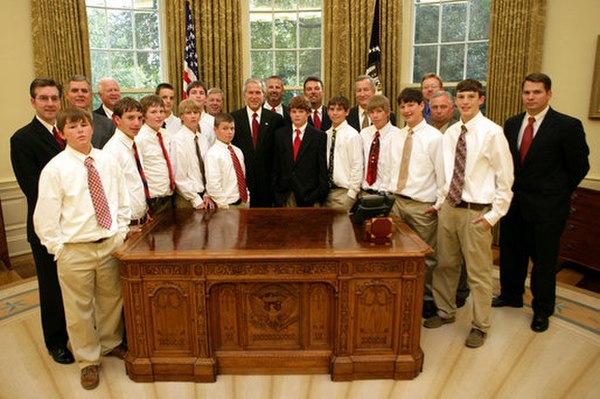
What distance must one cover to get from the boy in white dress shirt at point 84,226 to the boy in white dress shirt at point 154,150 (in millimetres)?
558

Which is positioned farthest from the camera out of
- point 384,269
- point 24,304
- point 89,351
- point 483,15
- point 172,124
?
point 483,15

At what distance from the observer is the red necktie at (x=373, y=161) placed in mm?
3510

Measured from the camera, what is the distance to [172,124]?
4.46m

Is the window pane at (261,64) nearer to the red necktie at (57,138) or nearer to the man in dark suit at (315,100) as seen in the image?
the man in dark suit at (315,100)

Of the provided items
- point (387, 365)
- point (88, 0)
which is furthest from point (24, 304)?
point (88, 0)

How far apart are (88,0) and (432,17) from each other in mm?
4307

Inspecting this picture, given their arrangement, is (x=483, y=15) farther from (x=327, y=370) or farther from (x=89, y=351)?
(x=89, y=351)

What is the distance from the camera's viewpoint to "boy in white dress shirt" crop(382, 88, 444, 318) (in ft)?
10.4

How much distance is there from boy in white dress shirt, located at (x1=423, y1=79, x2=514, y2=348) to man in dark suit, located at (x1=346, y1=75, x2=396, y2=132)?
1161 mm

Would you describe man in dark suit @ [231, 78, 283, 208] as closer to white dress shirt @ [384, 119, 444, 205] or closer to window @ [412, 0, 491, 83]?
white dress shirt @ [384, 119, 444, 205]

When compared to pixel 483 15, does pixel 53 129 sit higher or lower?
lower

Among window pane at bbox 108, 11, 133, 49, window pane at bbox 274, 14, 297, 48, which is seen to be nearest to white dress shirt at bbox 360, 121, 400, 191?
window pane at bbox 274, 14, 297, 48

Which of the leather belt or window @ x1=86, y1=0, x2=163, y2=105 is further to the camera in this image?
window @ x1=86, y1=0, x2=163, y2=105

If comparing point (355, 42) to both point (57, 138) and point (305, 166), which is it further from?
point (57, 138)
